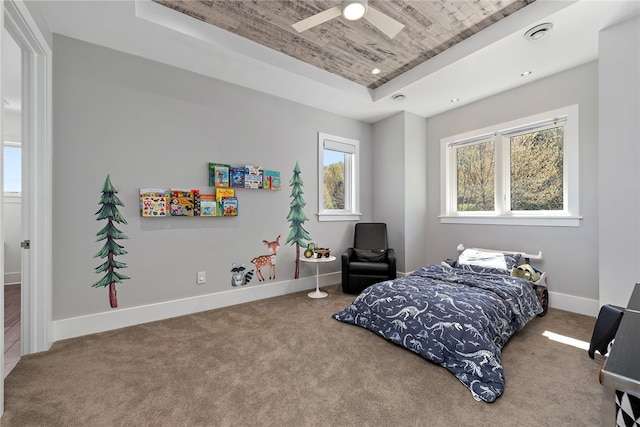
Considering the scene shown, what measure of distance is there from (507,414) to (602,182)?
2.19 meters

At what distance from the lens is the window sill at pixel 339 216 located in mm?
4145

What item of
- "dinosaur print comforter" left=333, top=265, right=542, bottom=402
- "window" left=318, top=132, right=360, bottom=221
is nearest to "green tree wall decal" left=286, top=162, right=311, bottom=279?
"window" left=318, top=132, right=360, bottom=221

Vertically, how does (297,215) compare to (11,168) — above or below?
below

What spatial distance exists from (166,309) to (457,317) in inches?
111

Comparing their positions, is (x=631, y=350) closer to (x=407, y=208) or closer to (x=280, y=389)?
(x=280, y=389)

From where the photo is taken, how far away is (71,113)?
246cm

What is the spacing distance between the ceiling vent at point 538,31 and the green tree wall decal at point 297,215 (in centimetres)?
281

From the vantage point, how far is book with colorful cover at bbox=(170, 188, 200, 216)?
2909 mm

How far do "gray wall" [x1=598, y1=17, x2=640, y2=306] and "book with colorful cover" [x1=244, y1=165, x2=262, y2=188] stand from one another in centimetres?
345

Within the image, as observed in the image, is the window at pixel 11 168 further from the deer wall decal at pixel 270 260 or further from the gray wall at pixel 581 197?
the gray wall at pixel 581 197

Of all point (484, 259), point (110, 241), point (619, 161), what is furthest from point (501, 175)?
point (110, 241)

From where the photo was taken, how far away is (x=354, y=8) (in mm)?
2049

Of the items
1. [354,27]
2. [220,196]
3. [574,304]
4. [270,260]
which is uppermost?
[354,27]

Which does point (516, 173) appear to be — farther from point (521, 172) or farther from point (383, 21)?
point (383, 21)
